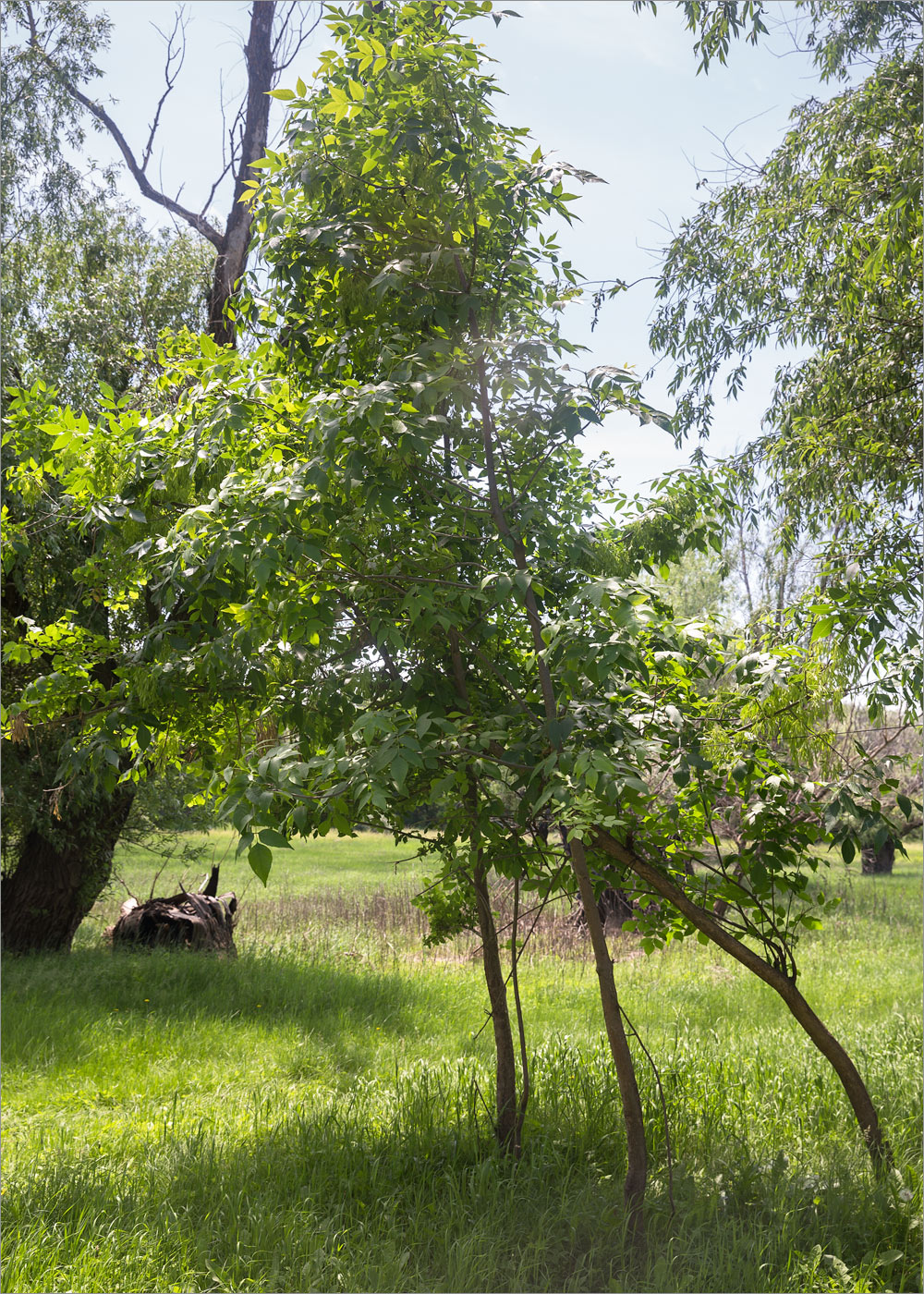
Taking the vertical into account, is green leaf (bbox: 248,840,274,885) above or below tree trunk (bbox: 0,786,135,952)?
above

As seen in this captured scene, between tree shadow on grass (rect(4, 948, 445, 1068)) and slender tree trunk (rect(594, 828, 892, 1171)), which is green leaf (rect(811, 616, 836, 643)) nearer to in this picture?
slender tree trunk (rect(594, 828, 892, 1171))

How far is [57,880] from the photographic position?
955cm

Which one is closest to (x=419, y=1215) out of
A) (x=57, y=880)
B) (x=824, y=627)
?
(x=824, y=627)

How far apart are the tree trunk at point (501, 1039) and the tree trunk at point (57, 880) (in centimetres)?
601

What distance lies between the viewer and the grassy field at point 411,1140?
3316mm

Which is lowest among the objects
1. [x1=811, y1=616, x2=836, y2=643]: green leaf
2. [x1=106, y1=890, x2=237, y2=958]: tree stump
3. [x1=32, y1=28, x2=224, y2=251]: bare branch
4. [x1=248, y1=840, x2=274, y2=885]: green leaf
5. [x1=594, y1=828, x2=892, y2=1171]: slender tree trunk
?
[x1=106, y1=890, x2=237, y2=958]: tree stump

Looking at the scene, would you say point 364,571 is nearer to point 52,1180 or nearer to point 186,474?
point 186,474

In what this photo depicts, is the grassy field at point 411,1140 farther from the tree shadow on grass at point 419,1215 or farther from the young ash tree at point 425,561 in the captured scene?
the young ash tree at point 425,561

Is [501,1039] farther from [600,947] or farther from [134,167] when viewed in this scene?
[134,167]

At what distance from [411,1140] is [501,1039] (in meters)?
0.62

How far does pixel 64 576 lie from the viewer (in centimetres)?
717

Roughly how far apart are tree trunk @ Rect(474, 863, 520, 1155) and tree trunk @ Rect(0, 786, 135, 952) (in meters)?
6.01

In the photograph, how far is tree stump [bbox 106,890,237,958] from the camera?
32.8 feet

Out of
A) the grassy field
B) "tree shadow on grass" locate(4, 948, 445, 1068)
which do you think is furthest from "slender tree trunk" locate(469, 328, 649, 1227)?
"tree shadow on grass" locate(4, 948, 445, 1068)
